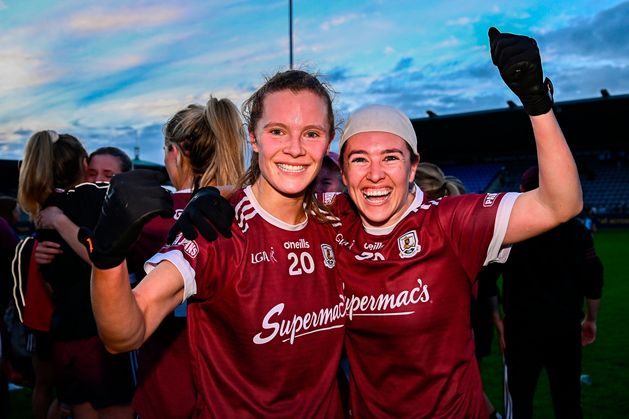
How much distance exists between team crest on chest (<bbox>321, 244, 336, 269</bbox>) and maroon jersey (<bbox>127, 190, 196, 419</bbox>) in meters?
0.81

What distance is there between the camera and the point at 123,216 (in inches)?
64.0

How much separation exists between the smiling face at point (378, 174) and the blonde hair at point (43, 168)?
2102mm

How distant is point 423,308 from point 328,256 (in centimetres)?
43

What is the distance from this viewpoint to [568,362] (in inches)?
160

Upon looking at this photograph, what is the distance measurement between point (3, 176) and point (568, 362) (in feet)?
82.5

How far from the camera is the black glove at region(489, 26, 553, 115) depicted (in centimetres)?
190

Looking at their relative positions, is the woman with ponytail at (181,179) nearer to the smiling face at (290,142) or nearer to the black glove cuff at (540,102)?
the smiling face at (290,142)

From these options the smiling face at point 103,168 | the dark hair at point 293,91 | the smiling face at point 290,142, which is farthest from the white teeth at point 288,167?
the smiling face at point 103,168

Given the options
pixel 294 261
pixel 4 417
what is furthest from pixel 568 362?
pixel 4 417

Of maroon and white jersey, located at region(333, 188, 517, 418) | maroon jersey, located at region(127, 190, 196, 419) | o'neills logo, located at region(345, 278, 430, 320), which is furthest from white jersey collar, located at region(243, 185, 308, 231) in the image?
maroon jersey, located at region(127, 190, 196, 419)

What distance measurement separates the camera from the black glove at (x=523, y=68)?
6.24 ft

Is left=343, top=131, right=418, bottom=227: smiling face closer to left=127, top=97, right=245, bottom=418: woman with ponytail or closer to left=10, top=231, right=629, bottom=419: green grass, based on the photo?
left=127, top=97, right=245, bottom=418: woman with ponytail

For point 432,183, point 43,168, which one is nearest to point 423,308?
point 432,183

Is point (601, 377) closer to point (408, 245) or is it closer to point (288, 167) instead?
point (408, 245)
